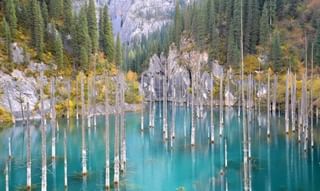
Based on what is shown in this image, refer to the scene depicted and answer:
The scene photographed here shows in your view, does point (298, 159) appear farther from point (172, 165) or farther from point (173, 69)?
point (173, 69)

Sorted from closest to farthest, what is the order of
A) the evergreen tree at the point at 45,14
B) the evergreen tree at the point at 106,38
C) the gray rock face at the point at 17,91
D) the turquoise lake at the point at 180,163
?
the turquoise lake at the point at 180,163, the gray rock face at the point at 17,91, the evergreen tree at the point at 45,14, the evergreen tree at the point at 106,38

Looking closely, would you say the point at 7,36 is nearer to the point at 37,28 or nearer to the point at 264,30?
the point at 37,28

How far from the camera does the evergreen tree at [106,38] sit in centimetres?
12975

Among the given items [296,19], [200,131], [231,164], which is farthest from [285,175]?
[296,19]

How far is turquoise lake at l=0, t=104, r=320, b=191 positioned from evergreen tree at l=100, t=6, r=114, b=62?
2226 inches

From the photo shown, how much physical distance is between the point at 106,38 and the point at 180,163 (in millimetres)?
87943

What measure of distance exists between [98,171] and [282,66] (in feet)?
279

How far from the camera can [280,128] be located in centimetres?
7550

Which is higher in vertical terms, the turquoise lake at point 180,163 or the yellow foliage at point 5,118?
the yellow foliage at point 5,118

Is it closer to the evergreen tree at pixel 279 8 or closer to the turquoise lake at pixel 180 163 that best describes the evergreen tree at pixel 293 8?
the evergreen tree at pixel 279 8

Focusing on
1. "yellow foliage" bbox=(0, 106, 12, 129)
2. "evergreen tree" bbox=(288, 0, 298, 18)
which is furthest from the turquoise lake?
"evergreen tree" bbox=(288, 0, 298, 18)

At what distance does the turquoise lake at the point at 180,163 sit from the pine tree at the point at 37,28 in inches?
1324

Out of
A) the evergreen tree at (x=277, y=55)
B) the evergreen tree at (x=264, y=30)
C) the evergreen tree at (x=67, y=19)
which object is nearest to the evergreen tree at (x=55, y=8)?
the evergreen tree at (x=67, y=19)

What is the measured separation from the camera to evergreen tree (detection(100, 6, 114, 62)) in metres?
130
